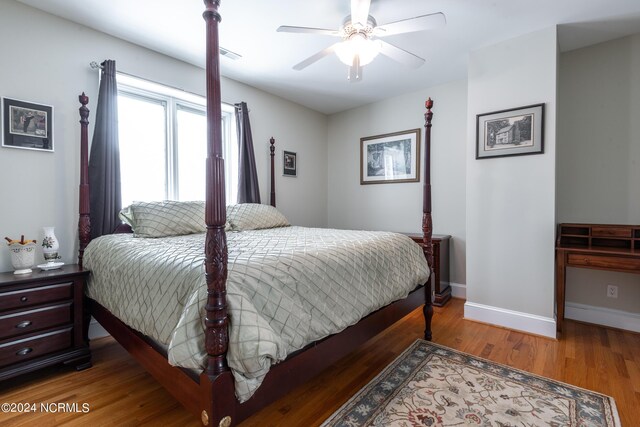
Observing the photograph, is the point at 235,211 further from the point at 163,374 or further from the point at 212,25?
the point at 212,25

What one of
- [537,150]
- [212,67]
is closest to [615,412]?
[537,150]

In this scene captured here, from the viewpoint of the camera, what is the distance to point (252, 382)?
43.7 inches

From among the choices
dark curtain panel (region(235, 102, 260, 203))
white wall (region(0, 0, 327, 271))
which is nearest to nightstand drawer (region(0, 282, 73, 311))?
white wall (region(0, 0, 327, 271))

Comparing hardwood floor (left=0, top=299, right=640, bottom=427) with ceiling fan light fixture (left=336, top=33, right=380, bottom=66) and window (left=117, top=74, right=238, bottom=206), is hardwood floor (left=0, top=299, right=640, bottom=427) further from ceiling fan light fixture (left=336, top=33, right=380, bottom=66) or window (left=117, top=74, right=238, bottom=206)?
ceiling fan light fixture (left=336, top=33, right=380, bottom=66)

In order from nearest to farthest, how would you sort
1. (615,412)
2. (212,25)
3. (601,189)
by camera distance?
1. (212,25)
2. (615,412)
3. (601,189)

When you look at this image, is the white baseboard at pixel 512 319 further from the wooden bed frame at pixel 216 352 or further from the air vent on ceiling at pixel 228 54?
the air vent on ceiling at pixel 228 54

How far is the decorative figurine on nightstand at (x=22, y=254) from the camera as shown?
1.96 meters

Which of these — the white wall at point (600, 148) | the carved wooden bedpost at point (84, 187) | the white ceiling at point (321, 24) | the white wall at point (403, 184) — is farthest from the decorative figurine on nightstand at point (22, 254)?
the white wall at point (600, 148)

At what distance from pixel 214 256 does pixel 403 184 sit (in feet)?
10.8

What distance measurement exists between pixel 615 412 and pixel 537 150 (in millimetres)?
1847

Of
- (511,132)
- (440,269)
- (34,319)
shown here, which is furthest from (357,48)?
(34,319)

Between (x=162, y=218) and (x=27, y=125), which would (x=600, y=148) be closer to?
(x=162, y=218)

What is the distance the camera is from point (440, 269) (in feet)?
10.8

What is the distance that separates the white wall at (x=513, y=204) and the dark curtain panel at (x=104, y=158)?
3161 millimetres
